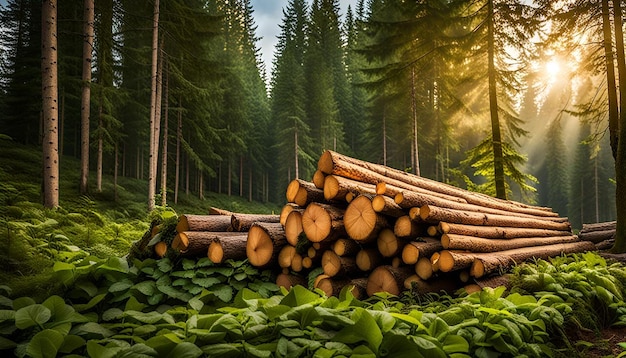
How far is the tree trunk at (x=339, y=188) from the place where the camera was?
15.2 ft

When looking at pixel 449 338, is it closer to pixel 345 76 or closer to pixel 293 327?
pixel 293 327

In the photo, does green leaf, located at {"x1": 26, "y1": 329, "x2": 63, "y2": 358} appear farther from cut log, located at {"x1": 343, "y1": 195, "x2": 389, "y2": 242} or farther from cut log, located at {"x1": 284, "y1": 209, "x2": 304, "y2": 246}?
cut log, located at {"x1": 343, "y1": 195, "x2": 389, "y2": 242}

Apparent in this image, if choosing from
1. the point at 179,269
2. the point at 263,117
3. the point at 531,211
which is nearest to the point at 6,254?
the point at 179,269

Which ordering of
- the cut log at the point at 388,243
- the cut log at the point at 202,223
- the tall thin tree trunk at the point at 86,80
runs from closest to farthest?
the cut log at the point at 388,243 → the cut log at the point at 202,223 → the tall thin tree trunk at the point at 86,80

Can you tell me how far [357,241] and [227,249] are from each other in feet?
5.87

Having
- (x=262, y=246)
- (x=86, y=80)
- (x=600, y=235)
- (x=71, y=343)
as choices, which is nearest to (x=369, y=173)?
(x=262, y=246)

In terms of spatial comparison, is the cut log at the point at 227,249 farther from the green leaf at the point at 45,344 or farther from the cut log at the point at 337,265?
the green leaf at the point at 45,344

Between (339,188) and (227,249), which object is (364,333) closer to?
(339,188)

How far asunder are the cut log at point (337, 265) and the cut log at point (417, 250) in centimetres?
71

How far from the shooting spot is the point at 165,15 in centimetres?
1605

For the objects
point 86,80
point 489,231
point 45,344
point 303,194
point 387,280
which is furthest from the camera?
point 86,80

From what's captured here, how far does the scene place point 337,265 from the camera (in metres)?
4.36

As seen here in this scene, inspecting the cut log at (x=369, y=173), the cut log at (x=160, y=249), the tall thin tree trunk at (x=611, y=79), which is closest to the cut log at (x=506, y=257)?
the cut log at (x=369, y=173)

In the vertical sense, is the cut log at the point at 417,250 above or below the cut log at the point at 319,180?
below
